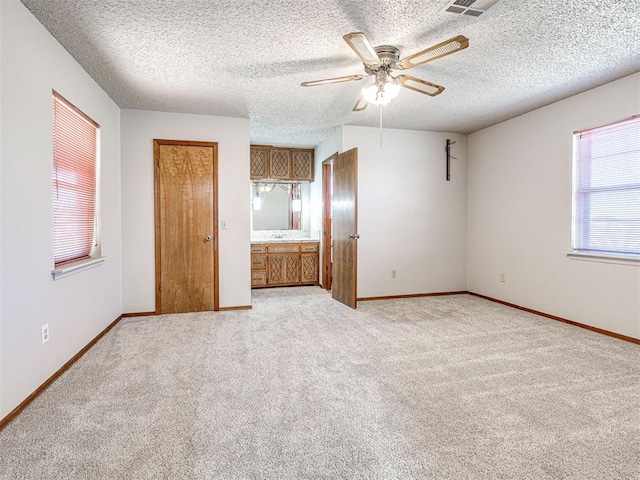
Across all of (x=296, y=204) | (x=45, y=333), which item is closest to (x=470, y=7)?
(x=45, y=333)

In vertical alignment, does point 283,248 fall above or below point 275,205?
below

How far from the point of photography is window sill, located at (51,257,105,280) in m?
2.40

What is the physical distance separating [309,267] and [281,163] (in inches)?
76.5

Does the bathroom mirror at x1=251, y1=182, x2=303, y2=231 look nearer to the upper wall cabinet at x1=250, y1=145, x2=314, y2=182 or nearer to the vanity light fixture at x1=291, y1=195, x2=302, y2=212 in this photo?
the vanity light fixture at x1=291, y1=195, x2=302, y2=212

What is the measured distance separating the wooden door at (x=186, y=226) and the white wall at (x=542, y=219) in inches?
148

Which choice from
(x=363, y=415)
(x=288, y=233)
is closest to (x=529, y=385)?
(x=363, y=415)

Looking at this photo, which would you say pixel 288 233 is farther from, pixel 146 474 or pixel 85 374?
pixel 146 474

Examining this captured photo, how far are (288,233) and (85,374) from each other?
4.39m

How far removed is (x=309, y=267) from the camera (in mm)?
6047

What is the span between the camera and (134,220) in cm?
399

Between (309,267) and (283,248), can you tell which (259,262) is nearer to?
(283,248)

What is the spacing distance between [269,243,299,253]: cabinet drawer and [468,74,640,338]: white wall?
284 centimetres

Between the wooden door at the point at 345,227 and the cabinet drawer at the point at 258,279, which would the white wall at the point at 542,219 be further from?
the cabinet drawer at the point at 258,279

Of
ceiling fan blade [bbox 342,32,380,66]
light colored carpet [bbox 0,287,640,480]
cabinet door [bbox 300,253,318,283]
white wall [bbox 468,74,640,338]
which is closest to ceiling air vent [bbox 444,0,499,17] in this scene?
ceiling fan blade [bbox 342,32,380,66]
